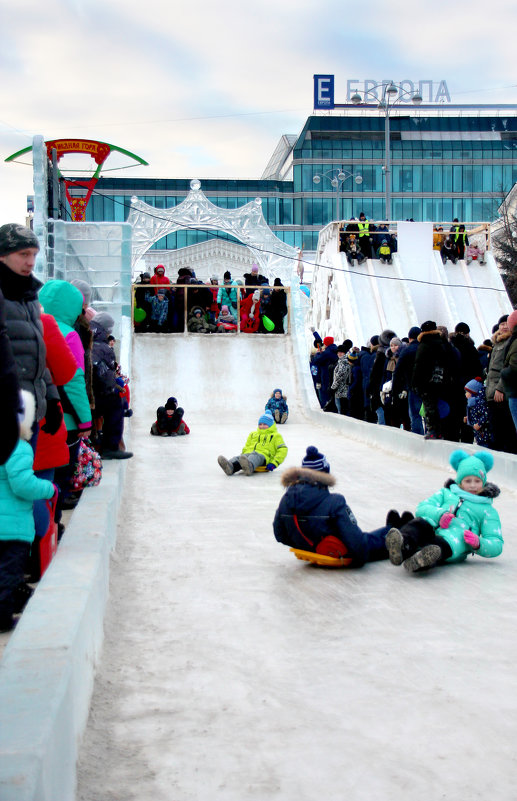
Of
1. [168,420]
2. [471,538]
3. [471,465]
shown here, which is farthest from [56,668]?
[168,420]

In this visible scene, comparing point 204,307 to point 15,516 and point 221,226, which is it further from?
point 15,516

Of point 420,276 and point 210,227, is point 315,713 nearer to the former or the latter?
point 420,276

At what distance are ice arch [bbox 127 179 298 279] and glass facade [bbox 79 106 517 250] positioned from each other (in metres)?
43.7

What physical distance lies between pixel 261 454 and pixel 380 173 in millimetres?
68015

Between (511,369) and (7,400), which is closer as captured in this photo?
(7,400)

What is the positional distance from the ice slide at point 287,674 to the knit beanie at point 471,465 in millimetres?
563

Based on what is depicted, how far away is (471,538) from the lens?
18.3ft

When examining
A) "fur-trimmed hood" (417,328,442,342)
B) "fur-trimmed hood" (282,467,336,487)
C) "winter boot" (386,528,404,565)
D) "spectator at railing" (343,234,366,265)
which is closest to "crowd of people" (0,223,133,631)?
"fur-trimmed hood" (282,467,336,487)

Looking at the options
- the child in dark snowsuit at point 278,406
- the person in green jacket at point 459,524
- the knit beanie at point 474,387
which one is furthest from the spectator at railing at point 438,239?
the person in green jacket at point 459,524

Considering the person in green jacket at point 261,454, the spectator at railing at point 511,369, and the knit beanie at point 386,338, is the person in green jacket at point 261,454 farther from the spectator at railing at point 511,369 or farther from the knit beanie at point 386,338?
the knit beanie at point 386,338

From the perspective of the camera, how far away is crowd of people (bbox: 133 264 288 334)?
77.2 ft

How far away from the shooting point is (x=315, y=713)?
339cm

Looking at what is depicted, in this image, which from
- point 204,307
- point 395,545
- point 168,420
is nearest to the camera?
point 395,545

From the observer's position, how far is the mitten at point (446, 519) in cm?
556
